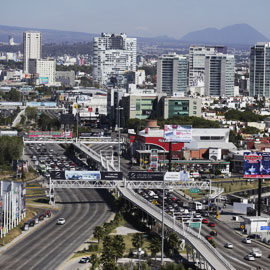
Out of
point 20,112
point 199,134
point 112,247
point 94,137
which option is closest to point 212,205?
point 112,247

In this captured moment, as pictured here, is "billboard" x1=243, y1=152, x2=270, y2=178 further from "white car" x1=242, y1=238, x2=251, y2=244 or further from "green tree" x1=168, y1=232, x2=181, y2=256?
"green tree" x1=168, y1=232, x2=181, y2=256

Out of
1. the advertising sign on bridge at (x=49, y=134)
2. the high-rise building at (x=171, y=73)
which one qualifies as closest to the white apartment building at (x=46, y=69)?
the high-rise building at (x=171, y=73)

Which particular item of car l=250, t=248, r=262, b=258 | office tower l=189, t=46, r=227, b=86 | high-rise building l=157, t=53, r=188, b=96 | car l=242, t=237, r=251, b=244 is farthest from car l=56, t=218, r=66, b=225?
office tower l=189, t=46, r=227, b=86

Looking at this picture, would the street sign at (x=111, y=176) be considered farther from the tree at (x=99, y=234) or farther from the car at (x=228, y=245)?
the car at (x=228, y=245)

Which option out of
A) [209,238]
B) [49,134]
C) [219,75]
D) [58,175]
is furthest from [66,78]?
[209,238]

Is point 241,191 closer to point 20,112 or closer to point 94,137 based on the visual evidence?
point 94,137

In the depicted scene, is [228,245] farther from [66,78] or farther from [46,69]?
[46,69]
